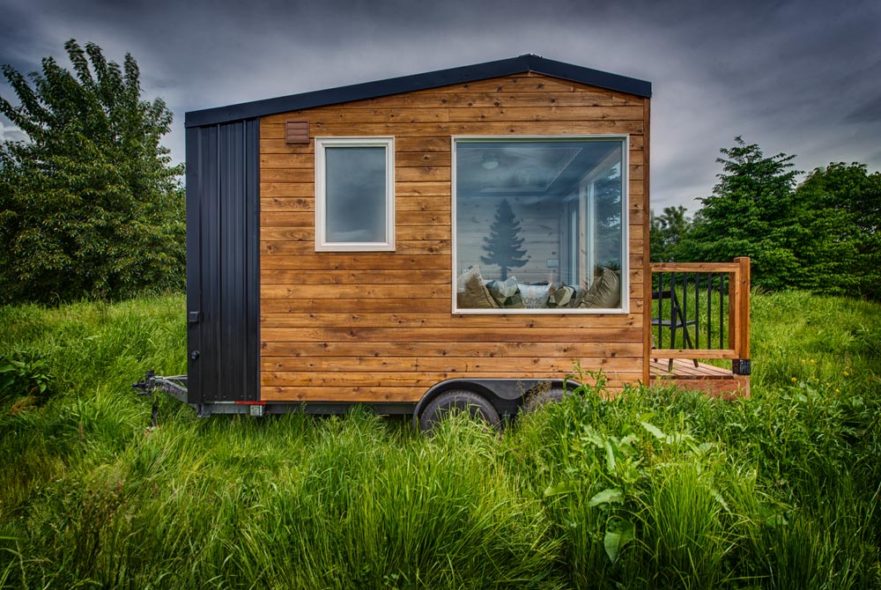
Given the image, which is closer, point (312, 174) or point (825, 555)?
point (825, 555)

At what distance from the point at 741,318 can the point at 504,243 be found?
2.24m

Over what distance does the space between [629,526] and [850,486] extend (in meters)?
1.12

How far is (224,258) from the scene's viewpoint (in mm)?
3078

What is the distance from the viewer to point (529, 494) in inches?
74.7

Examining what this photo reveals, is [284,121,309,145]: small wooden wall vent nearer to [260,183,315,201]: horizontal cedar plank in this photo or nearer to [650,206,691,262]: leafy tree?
[260,183,315,201]: horizontal cedar plank

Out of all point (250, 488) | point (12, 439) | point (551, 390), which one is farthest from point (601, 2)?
point (12, 439)

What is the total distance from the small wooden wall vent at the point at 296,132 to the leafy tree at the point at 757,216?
20046 mm

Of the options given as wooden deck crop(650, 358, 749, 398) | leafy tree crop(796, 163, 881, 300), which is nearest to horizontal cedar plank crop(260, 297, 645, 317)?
wooden deck crop(650, 358, 749, 398)

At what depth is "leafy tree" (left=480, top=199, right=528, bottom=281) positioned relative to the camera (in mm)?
3473

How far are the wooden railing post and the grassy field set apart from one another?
0.85 meters

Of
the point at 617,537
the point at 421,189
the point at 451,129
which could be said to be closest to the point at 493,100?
the point at 451,129

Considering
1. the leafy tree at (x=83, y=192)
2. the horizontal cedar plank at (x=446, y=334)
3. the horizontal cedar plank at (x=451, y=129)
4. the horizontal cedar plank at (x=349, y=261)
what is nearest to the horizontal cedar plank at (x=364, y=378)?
the horizontal cedar plank at (x=446, y=334)

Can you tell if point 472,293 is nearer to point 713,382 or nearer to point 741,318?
point 713,382

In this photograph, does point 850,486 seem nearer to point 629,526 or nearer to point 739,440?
point 739,440
